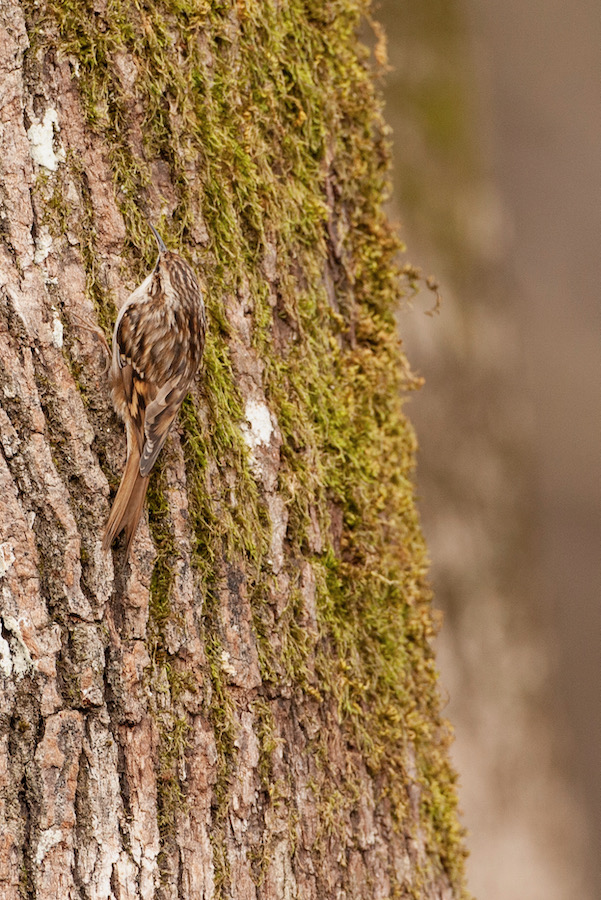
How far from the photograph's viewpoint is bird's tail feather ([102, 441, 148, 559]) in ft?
4.67

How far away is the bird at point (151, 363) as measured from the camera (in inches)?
→ 56.7

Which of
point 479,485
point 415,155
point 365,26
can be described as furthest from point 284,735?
point 365,26

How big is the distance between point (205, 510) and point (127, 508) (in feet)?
0.53

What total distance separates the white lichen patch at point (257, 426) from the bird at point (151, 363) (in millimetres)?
A: 129

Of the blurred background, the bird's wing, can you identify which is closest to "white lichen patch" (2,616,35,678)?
the bird's wing

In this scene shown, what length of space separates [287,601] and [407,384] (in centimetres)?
70

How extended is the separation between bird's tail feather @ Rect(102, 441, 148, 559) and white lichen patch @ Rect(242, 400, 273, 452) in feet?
0.78

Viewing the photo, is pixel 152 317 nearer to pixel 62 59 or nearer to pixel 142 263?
pixel 142 263

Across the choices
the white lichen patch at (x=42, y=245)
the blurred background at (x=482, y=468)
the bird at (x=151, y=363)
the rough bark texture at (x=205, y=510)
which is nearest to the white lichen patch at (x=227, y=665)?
the rough bark texture at (x=205, y=510)

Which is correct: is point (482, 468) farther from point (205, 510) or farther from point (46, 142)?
point (46, 142)

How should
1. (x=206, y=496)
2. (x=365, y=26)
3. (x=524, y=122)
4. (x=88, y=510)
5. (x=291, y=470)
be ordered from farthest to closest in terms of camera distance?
(x=524, y=122) < (x=365, y=26) < (x=291, y=470) < (x=206, y=496) < (x=88, y=510)

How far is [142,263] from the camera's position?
156cm

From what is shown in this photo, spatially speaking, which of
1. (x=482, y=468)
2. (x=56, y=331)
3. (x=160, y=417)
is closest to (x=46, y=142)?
(x=56, y=331)

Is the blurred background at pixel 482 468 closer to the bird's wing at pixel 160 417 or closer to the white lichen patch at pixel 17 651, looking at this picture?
the bird's wing at pixel 160 417
